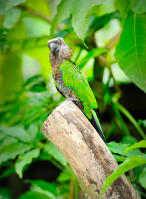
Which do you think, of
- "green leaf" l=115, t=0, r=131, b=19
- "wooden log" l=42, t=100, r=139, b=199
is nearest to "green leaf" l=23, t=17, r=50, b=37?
"green leaf" l=115, t=0, r=131, b=19

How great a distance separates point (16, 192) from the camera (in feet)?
6.51

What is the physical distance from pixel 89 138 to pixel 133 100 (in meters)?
1.12

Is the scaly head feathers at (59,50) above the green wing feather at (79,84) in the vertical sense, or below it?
above

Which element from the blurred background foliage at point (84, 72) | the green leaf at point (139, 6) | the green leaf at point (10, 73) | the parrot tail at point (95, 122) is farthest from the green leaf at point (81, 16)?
the green leaf at point (10, 73)

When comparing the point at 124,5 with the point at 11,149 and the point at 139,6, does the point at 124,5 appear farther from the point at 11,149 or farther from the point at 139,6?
the point at 11,149

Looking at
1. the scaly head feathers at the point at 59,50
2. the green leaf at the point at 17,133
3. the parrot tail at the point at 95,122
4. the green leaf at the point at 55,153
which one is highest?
the scaly head feathers at the point at 59,50

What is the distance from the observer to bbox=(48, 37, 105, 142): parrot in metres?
0.74

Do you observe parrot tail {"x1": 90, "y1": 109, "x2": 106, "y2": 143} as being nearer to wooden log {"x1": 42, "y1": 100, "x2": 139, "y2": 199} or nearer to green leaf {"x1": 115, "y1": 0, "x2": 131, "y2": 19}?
wooden log {"x1": 42, "y1": 100, "x2": 139, "y2": 199}

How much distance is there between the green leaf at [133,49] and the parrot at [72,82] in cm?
14

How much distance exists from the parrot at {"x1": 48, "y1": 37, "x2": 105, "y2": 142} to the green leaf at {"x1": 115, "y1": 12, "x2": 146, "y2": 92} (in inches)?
5.7

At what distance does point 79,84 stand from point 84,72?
0.29m

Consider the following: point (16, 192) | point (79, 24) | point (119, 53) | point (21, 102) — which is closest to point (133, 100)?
point (21, 102)

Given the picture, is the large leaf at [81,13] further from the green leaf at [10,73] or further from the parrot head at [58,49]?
the green leaf at [10,73]

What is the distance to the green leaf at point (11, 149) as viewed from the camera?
3.27ft
